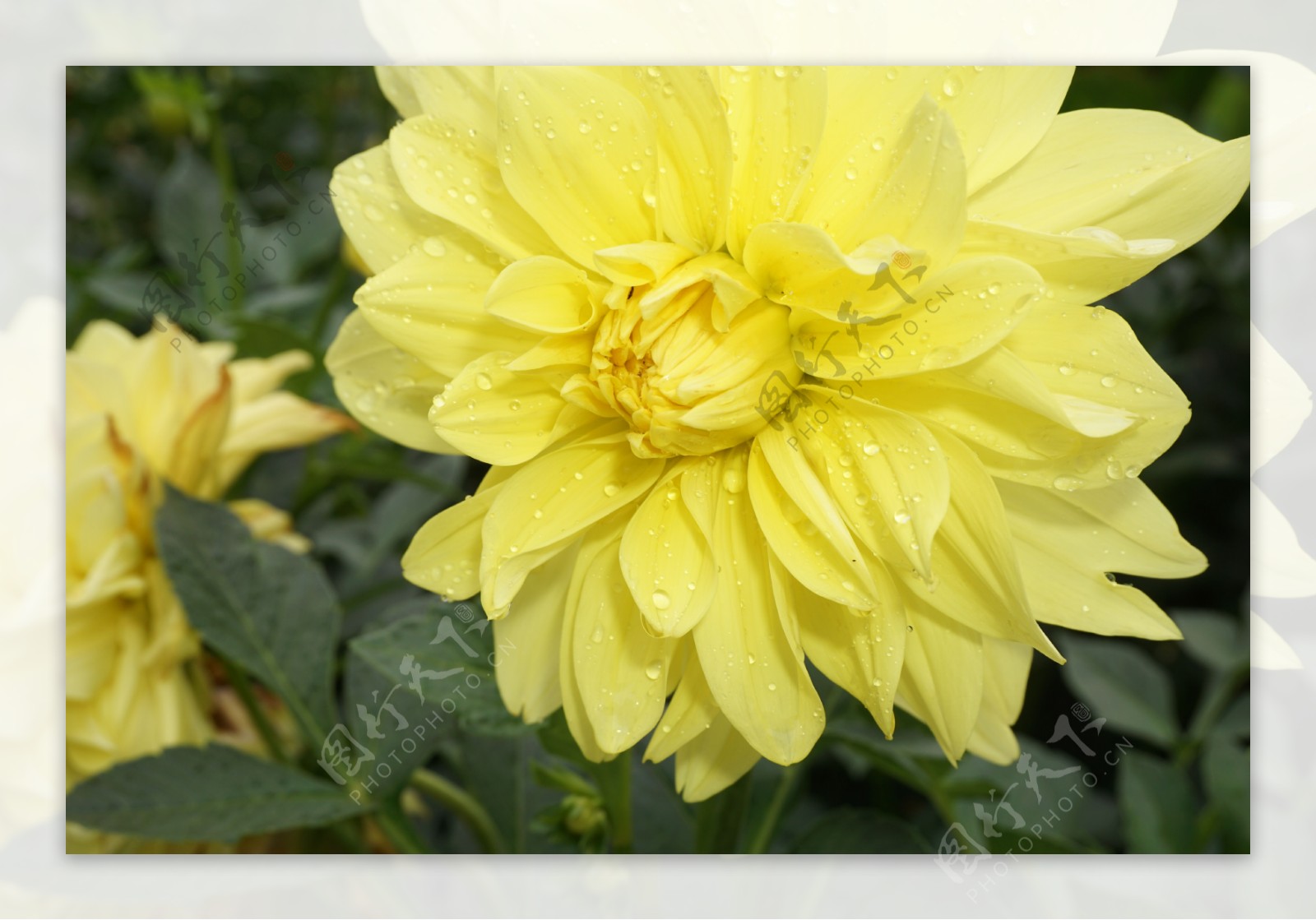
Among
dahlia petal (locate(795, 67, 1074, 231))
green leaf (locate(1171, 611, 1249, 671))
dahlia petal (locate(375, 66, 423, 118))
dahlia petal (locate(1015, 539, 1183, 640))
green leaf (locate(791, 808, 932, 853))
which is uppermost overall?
dahlia petal (locate(375, 66, 423, 118))

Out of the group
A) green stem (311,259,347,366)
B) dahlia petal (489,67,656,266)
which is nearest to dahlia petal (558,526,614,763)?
dahlia petal (489,67,656,266)

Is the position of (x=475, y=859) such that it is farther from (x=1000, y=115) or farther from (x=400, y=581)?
(x=1000, y=115)

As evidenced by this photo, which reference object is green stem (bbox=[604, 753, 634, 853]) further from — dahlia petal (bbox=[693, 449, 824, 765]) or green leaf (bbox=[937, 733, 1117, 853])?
green leaf (bbox=[937, 733, 1117, 853])

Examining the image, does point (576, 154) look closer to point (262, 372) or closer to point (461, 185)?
point (461, 185)

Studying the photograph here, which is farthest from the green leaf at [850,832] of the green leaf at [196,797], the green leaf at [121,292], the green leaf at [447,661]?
the green leaf at [121,292]

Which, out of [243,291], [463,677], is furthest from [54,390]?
[463,677]
